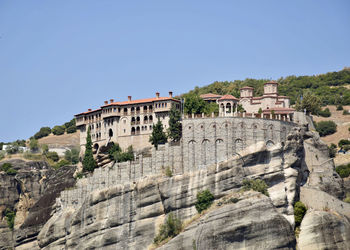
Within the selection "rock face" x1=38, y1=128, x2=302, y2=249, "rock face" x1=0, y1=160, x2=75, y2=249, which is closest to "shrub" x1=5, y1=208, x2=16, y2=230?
"rock face" x1=0, y1=160, x2=75, y2=249

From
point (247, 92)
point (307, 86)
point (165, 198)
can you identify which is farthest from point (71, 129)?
point (165, 198)

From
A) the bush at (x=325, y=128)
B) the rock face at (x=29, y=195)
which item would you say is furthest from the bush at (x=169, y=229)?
the bush at (x=325, y=128)

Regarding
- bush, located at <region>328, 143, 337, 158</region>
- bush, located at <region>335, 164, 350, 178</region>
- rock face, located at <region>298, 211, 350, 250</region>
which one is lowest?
rock face, located at <region>298, 211, 350, 250</region>

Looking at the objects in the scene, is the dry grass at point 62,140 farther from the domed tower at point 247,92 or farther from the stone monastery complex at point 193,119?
the domed tower at point 247,92

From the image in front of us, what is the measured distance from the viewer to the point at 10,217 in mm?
125688

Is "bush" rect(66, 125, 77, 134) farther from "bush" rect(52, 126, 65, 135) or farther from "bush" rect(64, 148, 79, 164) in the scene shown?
"bush" rect(64, 148, 79, 164)

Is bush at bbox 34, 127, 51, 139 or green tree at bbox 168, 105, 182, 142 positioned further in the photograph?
bush at bbox 34, 127, 51, 139

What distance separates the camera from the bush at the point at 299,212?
3558 inches

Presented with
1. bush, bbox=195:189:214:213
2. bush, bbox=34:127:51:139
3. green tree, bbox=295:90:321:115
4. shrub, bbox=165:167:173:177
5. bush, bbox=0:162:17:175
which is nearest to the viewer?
bush, bbox=195:189:214:213

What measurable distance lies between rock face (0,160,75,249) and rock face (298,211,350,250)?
1599 inches

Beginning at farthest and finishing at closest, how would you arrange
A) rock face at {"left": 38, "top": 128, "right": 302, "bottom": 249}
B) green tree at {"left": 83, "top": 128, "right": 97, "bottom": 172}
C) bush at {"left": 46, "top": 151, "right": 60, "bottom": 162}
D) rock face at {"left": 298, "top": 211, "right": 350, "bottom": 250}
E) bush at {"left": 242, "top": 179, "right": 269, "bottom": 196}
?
1. bush at {"left": 46, "top": 151, "right": 60, "bottom": 162}
2. green tree at {"left": 83, "top": 128, "right": 97, "bottom": 172}
3. rock face at {"left": 38, "top": 128, "right": 302, "bottom": 249}
4. bush at {"left": 242, "top": 179, "right": 269, "bottom": 196}
5. rock face at {"left": 298, "top": 211, "right": 350, "bottom": 250}

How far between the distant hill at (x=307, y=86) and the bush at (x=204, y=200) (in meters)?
40.0

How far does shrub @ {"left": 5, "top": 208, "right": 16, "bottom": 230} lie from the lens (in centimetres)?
12519

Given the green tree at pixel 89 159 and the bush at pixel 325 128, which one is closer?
the green tree at pixel 89 159
